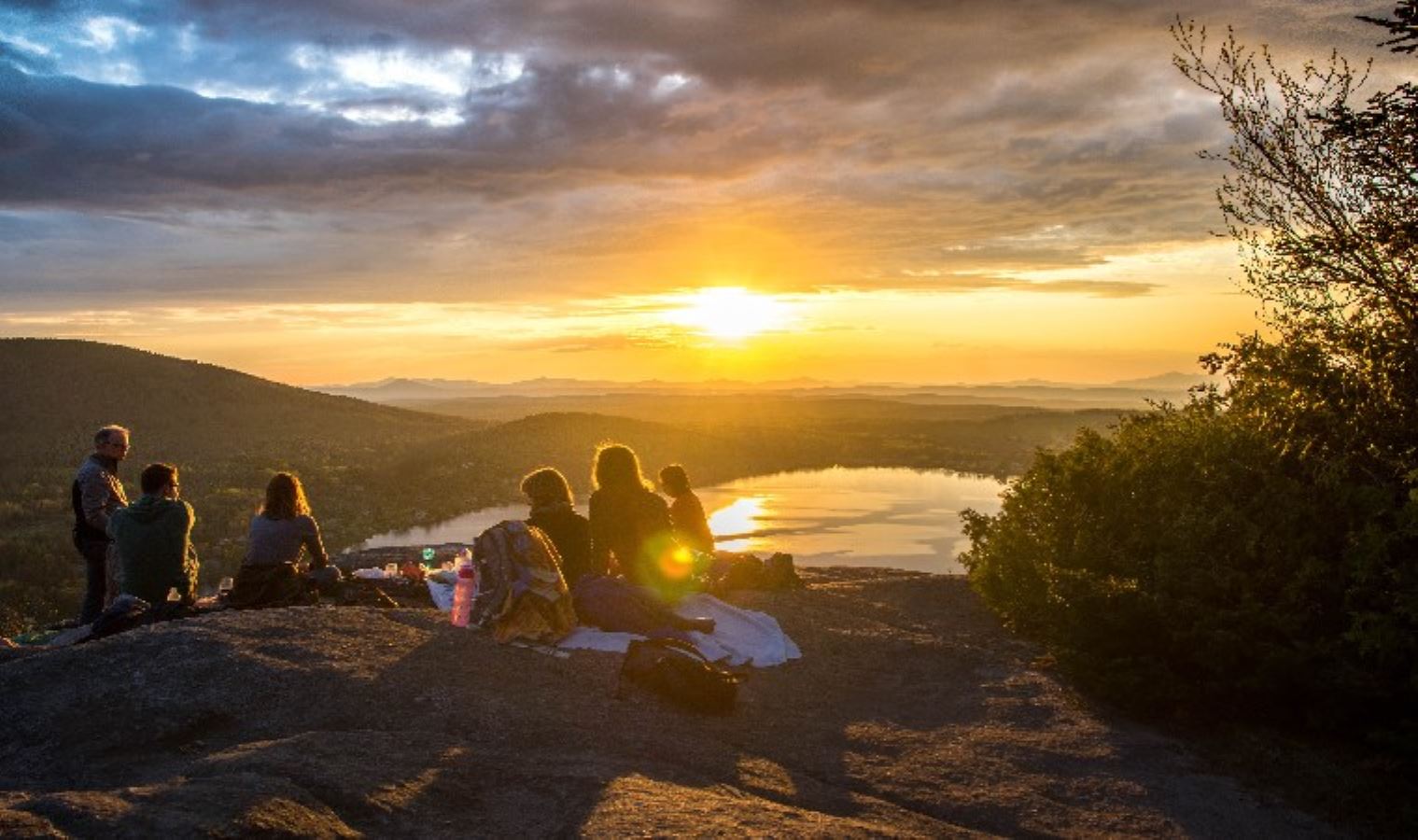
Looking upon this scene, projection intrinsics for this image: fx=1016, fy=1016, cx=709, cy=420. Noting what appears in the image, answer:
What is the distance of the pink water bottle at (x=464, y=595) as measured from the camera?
11109mm

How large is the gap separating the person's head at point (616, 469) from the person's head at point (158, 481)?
4655 millimetres

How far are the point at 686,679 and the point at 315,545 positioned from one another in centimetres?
516

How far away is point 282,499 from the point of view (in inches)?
450

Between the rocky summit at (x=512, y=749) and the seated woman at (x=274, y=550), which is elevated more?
the seated woman at (x=274, y=550)

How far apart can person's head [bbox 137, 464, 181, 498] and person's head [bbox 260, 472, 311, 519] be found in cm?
102

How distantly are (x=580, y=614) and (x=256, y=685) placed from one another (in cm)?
366

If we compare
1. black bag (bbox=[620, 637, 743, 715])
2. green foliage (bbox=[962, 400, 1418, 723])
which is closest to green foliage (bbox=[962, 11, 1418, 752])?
green foliage (bbox=[962, 400, 1418, 723])

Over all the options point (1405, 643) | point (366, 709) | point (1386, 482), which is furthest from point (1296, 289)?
point (366, 709)

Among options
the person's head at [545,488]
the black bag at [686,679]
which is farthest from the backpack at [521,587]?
the black bag at [686,679]

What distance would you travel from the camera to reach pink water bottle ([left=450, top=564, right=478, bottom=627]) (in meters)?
11.1

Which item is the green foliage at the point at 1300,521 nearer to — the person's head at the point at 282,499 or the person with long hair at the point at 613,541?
the person with long hair at the point at 613,541

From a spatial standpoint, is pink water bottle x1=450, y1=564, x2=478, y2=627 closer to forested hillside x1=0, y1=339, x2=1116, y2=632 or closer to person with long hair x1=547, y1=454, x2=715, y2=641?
person with long hair x1=547, y1=454, x2=715, y2=641

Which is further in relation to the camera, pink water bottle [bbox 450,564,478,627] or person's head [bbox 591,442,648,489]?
person's head [bbox 591,442,648,489]

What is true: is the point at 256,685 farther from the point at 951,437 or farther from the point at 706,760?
the point at 951,437
